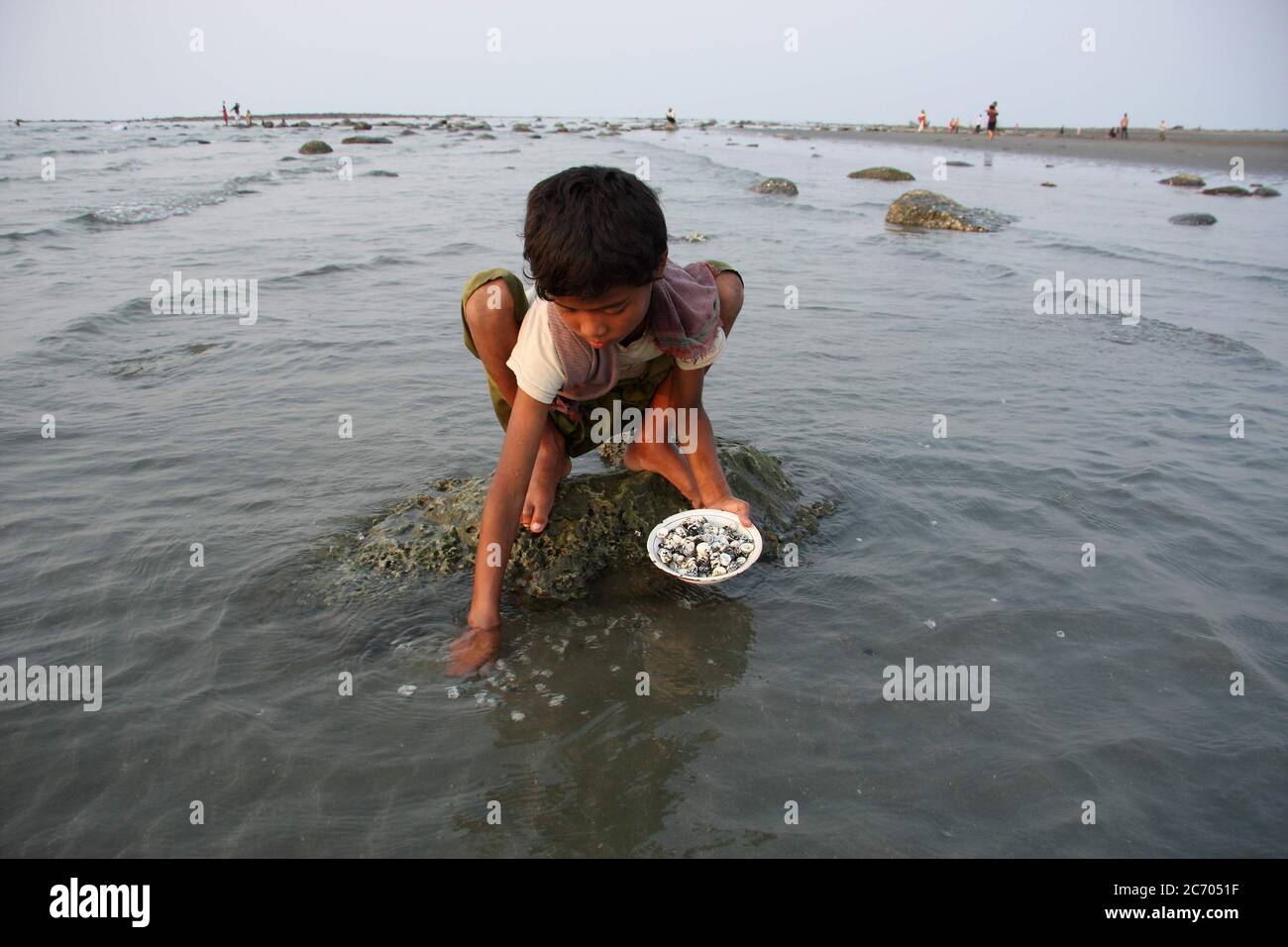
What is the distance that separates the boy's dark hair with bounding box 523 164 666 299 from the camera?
2348 millimetres

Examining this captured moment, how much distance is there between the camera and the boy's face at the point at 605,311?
2480 millimetres

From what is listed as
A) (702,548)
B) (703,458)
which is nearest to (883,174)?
(703,458)

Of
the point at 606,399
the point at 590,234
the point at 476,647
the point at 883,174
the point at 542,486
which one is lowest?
the point at 476,647

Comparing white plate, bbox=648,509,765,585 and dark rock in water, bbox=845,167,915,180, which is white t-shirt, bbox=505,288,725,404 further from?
dark rock in water, bbox=845,167,915,180

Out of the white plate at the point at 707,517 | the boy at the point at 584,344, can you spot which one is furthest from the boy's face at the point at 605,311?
the white plate at the point at 707,517

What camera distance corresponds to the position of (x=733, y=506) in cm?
331

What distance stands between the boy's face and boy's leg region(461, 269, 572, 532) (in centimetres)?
25

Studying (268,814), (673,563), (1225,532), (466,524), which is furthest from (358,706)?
(1225,532)

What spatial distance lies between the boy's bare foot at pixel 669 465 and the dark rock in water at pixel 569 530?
66mm

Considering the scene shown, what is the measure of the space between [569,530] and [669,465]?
0.54 metres

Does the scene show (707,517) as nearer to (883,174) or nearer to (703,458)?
(703,458)

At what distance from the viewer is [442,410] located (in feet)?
16.6

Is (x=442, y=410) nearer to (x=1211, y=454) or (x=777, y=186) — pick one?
(x=1211, y=454)

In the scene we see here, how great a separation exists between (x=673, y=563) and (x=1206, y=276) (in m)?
9.18
